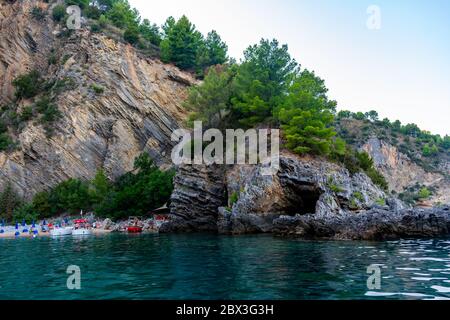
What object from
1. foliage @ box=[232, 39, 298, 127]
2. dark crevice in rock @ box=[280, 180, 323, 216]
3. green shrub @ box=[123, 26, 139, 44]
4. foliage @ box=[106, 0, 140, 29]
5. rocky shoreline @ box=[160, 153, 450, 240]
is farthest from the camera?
foliage @ box=[106, 0, 140, 29]

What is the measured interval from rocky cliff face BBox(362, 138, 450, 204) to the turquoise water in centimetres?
7369

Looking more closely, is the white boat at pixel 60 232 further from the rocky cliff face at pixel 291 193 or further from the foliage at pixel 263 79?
the foliage at pixel 263 79

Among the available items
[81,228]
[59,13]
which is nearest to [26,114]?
[59,13]

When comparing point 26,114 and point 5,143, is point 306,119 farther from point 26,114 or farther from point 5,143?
point 26,114

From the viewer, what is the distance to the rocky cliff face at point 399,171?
3401 inches

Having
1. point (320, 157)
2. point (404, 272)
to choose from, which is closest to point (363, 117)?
point (320, 157)

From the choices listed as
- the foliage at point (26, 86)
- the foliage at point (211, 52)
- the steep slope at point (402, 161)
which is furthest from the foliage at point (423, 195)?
the foliage at point (26, 86)

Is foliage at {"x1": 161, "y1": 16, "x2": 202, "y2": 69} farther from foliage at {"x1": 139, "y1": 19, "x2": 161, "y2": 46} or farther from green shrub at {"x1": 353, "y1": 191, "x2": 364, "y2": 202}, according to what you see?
green shrub at {"x1": 353, "y1": 191, "x2": 364, "y2": 202}

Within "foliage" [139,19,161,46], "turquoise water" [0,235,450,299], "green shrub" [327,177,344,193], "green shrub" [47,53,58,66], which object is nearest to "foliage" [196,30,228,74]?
"foliage" [139,19,161,46]

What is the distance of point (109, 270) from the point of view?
13.5m

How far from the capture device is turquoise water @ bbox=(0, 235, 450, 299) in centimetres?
937

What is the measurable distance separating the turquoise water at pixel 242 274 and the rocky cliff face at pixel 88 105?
43.6m

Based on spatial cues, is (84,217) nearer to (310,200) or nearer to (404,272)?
(310,200)

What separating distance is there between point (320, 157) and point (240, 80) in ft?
43.5
